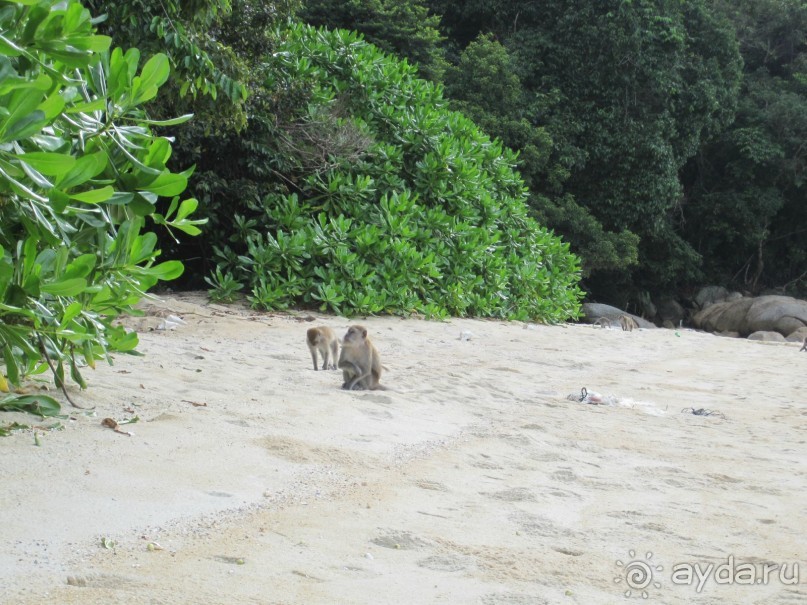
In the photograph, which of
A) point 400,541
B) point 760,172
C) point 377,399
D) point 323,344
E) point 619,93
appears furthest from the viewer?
point 760,172

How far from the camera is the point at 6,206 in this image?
4.36 metres

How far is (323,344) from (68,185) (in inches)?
187

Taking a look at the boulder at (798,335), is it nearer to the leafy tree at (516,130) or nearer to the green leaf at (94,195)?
the leafy tree at (516,130)

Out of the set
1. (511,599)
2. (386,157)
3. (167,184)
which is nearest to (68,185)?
(167,184)

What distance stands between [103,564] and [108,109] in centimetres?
236

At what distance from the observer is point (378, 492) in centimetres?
456

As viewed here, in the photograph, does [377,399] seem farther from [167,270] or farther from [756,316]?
[756,316]

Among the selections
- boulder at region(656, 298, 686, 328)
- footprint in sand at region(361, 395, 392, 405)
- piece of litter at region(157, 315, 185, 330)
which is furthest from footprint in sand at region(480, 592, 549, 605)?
boulder at region(656, 298, 686, 328)

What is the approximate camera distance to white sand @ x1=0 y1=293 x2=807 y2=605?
3312mm

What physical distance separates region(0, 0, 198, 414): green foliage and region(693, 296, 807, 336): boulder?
26068mm

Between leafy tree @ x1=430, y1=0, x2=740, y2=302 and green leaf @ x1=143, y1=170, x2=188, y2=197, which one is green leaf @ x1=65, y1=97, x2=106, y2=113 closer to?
green leaf @ x1=143, y1=170, x2=188, y2=197

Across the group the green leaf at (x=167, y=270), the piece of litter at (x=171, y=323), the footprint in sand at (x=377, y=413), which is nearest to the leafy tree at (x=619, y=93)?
the piece of litter at (x=171, y=323)

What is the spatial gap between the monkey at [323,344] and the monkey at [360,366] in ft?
2.98

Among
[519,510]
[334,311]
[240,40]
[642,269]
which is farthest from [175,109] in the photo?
[642,269]
